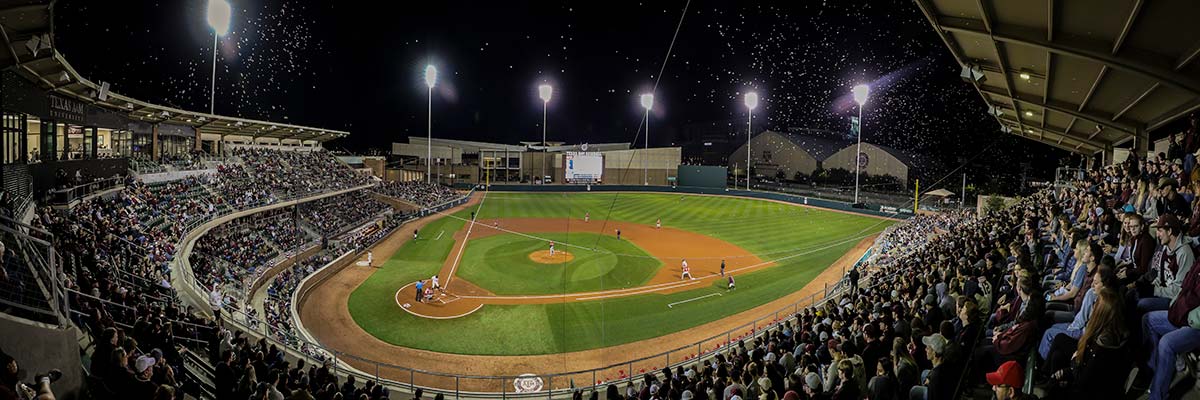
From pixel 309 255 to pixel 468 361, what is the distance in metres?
16.2

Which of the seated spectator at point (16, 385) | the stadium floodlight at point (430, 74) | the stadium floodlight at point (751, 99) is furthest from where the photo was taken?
the stadium floodlight at point (751, 99)

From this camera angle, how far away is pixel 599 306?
2330 cm

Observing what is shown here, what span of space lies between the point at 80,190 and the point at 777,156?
73.4m

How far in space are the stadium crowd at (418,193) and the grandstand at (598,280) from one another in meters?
6.55

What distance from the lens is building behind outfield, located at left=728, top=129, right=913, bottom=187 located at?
205ft

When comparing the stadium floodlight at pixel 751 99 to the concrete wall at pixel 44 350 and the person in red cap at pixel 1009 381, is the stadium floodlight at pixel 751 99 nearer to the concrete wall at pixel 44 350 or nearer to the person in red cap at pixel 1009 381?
the person in red cap at pixel 1009 381

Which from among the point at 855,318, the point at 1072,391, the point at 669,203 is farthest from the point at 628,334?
the point at 669,203

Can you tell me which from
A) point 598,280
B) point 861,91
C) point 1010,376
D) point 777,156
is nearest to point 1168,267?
point 1010,376

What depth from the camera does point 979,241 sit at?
12.8m

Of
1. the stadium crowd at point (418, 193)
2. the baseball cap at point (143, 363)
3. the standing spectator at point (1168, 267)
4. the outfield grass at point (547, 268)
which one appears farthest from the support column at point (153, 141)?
the standing spectator at point (1168, 267)

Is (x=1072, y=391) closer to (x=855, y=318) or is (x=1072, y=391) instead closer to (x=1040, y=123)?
(x=855, y=318)

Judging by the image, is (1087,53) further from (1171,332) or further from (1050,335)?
(1171,332)

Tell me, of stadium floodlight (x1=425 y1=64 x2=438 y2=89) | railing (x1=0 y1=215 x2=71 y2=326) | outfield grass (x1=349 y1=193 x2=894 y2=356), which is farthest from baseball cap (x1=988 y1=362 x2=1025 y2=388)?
stadium floodlight (x1=425 y1=64 x2=438 y2=89)

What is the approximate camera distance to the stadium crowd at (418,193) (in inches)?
1965
